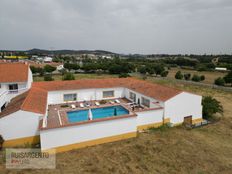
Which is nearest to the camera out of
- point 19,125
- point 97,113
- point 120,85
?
point 19,125

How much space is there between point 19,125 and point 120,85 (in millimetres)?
18683

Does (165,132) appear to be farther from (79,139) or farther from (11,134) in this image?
(11,134)

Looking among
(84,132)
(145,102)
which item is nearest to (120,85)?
(145,102)

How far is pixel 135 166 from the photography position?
1236 centimetres

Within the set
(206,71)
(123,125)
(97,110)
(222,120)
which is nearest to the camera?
(123,125)

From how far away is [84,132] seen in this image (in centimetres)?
1498

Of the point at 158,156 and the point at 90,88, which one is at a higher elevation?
the point at 90,88

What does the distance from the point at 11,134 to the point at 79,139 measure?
21.2 ft

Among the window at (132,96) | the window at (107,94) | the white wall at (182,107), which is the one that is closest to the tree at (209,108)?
the white wall at (182,107)

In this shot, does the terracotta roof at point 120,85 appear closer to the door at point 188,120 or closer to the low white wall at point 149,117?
the low white wall at point 149,117

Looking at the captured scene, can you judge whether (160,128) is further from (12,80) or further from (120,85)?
(12,80)

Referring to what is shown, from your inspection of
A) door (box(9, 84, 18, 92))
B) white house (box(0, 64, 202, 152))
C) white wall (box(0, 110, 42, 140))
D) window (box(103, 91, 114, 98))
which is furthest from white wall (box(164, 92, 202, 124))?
door (box(9, 84, 18, 92))

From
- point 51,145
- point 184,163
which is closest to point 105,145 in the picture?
point 51,145

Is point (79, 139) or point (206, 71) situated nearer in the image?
point (79, 139)
